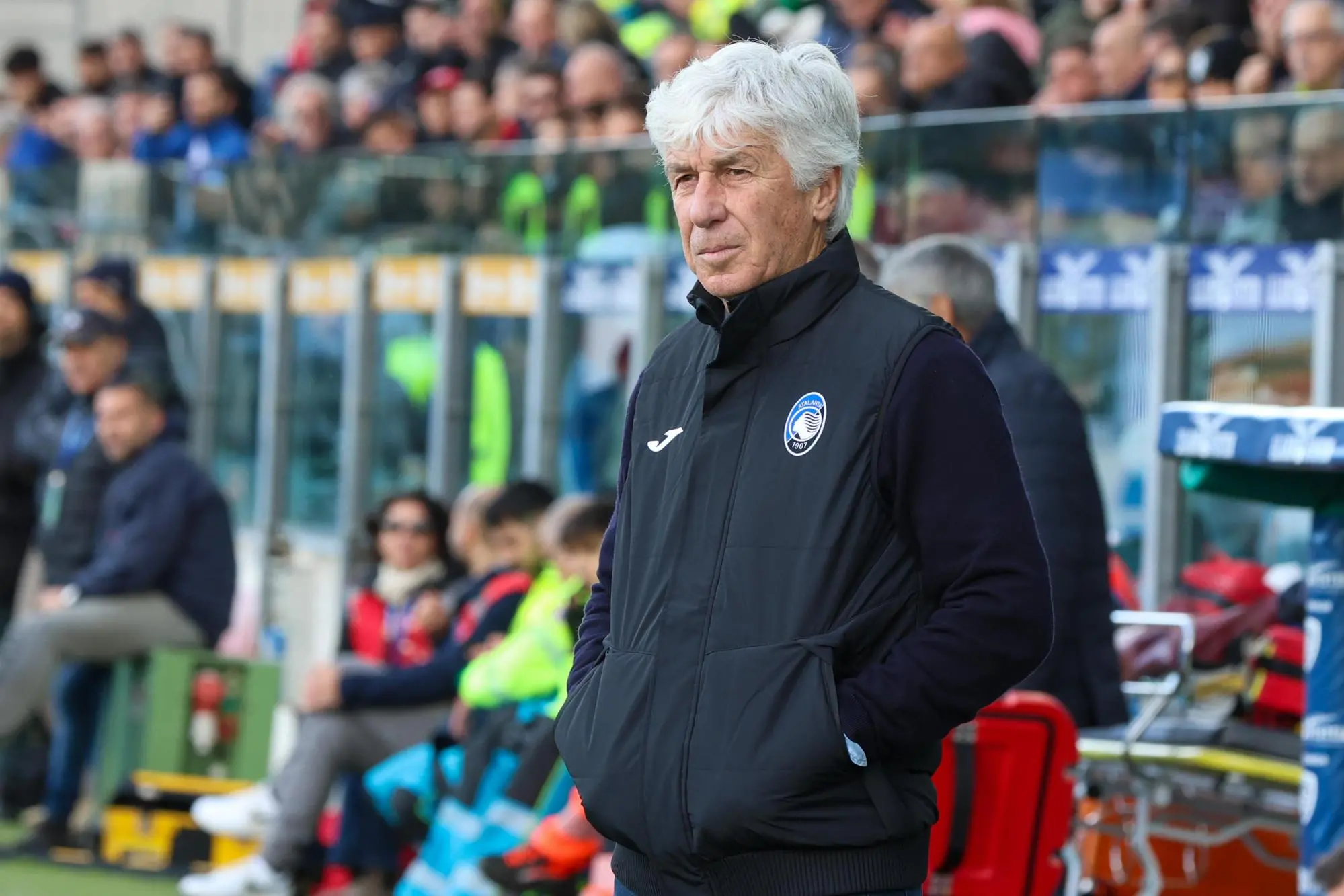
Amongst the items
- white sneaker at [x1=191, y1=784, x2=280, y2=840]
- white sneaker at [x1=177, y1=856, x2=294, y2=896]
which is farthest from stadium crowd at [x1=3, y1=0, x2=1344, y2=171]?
white sneaker at [x1=177, y1=856, x2=294, y2=896]

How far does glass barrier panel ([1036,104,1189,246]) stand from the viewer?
759cm

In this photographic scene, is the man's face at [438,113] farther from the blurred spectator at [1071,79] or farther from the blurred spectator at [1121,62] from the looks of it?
the blurred spectator at [1121,62]

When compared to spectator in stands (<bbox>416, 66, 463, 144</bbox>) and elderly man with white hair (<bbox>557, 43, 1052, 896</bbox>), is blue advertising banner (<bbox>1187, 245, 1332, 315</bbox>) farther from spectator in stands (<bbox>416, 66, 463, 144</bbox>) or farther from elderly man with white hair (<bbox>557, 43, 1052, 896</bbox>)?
spectator in stands (<bbox>416, 66, 463, 144</bbox>)

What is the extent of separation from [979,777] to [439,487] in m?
5.77

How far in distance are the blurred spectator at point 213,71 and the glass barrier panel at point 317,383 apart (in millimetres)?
2738

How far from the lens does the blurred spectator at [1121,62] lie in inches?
333

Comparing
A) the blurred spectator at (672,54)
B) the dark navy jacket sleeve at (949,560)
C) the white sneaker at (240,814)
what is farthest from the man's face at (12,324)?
the dark navy jacket sleeve at (949,560)

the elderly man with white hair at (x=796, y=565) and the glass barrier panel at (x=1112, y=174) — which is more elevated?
the glass barrier panel at (x=1112, y=174)

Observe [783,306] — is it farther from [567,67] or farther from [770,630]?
[567,67]

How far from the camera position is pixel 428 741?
749 centimetres

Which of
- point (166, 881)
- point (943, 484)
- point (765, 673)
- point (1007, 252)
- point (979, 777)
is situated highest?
point (1007, 252)

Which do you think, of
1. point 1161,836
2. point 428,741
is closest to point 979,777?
point 1161,836

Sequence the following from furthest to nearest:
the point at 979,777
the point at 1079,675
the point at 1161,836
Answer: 1. the point at 1161,836
2. the point at 1079,675
3. the point at 979,777

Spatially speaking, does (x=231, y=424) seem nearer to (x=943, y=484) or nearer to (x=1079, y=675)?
(x=1079, y=675)
